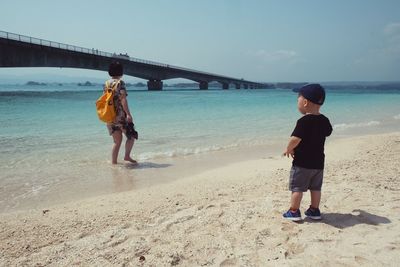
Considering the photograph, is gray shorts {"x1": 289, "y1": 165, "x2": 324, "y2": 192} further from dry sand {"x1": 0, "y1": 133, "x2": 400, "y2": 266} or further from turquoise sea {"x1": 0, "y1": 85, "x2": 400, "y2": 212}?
turquoise sea {"x1": 0, "y1": 85, "x2": 400, "y2": 212}

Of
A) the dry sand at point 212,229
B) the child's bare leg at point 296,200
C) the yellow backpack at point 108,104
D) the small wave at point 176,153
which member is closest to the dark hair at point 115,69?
the yellow backpack at point 108,104

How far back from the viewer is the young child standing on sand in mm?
3463

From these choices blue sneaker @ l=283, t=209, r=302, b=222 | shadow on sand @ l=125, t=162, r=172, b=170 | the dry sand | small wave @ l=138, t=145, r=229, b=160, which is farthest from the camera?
small wave @ l=138, t=145, r=229, b=160

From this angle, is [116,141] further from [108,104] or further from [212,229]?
[212,229]

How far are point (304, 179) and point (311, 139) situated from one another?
1.35ft

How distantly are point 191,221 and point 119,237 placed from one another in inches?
29.2

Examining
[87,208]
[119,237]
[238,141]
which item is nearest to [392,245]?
[119,237]

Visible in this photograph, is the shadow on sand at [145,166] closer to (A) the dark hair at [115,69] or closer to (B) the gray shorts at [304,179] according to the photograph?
(A) the dark hair at [115,69]

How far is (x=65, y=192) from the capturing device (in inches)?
196

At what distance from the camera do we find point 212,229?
3342 millimetres

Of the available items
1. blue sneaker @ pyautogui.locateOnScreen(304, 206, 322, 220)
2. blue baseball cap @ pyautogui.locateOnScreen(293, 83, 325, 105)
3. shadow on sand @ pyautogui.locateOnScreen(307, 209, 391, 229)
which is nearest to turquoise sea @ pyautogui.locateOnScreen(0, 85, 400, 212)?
blue sneaker @ pyautogui.locateOnScreen(304, 206, 322, 220)

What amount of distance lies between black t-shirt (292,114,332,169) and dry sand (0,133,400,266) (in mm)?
606

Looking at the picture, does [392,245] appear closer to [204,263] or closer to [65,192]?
[204,263]

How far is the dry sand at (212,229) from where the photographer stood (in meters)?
2.81
